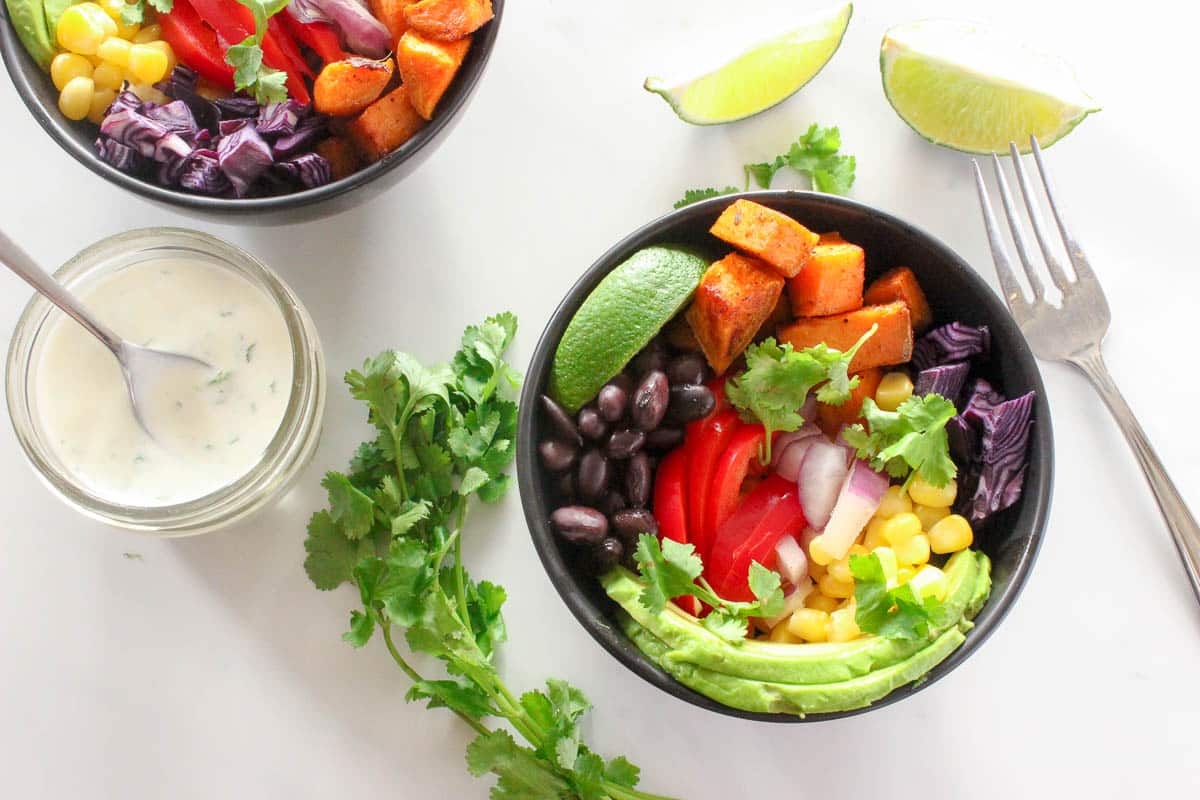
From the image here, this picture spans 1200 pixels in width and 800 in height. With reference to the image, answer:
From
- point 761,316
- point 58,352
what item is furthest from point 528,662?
point 58,352

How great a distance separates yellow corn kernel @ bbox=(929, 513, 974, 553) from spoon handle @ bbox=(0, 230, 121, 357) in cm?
131

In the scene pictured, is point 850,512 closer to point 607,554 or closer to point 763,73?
point 607,554

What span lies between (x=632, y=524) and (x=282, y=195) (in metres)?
0.73

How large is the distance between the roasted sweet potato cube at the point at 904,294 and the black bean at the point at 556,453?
1.78ft

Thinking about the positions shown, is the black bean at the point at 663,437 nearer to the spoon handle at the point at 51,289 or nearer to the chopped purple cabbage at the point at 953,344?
the chopped purple cabbage at the point at 953,344

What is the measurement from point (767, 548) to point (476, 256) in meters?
0.75

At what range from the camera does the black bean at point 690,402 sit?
5.16 feet

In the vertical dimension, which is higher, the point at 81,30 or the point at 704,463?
the point at 81,30

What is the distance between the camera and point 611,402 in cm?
157

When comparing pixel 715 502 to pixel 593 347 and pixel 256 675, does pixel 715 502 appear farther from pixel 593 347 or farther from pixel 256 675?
pixel 256 675

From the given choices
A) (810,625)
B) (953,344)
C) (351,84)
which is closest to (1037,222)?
(953,344)

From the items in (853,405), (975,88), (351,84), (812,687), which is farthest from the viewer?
(975,88)

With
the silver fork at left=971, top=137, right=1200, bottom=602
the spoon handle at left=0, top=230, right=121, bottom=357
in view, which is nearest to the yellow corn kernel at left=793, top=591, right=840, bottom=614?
the silver fork at left=971, top=137, right=1200, bottom=602

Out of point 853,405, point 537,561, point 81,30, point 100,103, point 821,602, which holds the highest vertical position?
point 81,30
